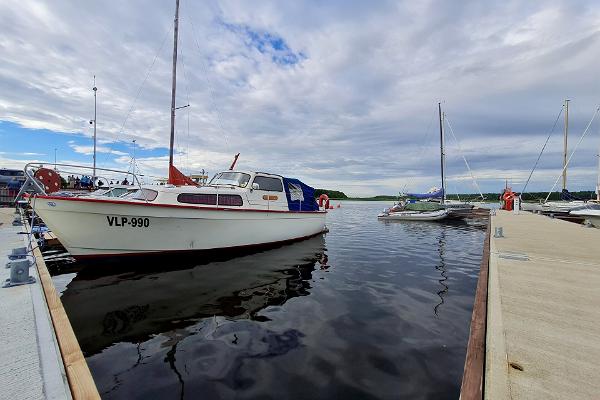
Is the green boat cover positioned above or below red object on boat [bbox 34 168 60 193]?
below

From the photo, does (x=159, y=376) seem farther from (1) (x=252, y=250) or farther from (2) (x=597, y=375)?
(1) (x=252, y=250)

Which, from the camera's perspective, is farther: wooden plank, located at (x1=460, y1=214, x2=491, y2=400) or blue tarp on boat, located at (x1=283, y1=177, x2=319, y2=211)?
blue tarp on boat, located at (x1=283, y1=177, x2=319, y2=211)

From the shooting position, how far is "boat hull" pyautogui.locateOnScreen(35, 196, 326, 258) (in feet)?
28.3

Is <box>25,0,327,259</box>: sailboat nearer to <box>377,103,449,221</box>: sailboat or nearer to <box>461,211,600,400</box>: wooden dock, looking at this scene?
<box>461,211,600,400</box>: wooden dock

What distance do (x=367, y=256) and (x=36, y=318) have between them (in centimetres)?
1011

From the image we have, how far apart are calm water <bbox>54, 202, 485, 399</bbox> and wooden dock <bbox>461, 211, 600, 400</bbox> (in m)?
0.94

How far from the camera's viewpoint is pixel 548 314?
3816mm

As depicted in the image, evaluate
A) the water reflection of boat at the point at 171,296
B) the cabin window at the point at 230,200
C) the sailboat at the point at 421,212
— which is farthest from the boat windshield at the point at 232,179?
the sailboat at the point at 421,212

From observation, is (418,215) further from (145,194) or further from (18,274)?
(18,274)

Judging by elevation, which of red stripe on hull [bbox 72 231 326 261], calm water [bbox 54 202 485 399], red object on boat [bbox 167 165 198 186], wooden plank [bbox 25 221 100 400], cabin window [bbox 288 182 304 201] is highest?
red object on boat [bbox 167 165 198 186]

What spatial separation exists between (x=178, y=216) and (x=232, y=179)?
383cm

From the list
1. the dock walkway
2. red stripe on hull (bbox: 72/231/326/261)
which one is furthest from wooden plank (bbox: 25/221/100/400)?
red stripe on hull (bbox: 72/231/326/261)

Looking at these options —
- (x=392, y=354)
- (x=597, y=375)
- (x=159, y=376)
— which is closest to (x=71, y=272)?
(x=159, y=376)

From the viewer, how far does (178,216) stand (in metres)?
9.85
